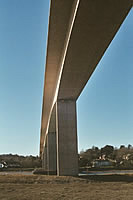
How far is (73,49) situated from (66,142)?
39.2 feet

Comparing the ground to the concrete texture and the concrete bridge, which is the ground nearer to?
the concrete bridge

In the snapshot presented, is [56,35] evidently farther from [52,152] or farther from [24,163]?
[24,163]

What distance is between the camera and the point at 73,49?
14617 mm

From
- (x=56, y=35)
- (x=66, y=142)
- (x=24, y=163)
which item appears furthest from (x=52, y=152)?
A: (x=24, y=163)

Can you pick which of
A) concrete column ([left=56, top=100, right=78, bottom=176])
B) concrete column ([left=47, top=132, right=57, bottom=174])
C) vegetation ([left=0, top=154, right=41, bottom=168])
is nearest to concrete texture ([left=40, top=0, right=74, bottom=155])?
concrete column ([left=56, top=100, right=78, bottom=176])

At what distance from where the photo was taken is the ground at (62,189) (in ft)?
44.8

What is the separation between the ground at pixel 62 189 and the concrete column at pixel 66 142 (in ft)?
11.4

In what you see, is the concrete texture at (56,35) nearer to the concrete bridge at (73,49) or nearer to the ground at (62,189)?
the concrete bridge at (73,49)

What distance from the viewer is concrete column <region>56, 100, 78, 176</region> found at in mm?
24516

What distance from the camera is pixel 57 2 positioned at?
1175 centimetres

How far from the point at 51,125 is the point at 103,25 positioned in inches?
1199

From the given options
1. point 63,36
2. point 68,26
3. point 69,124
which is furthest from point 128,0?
point 69,124

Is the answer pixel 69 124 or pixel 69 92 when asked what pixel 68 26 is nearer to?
pixel 69 92

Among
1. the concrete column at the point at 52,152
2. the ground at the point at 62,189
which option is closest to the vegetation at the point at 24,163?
the concrete column at the point at 52,152
